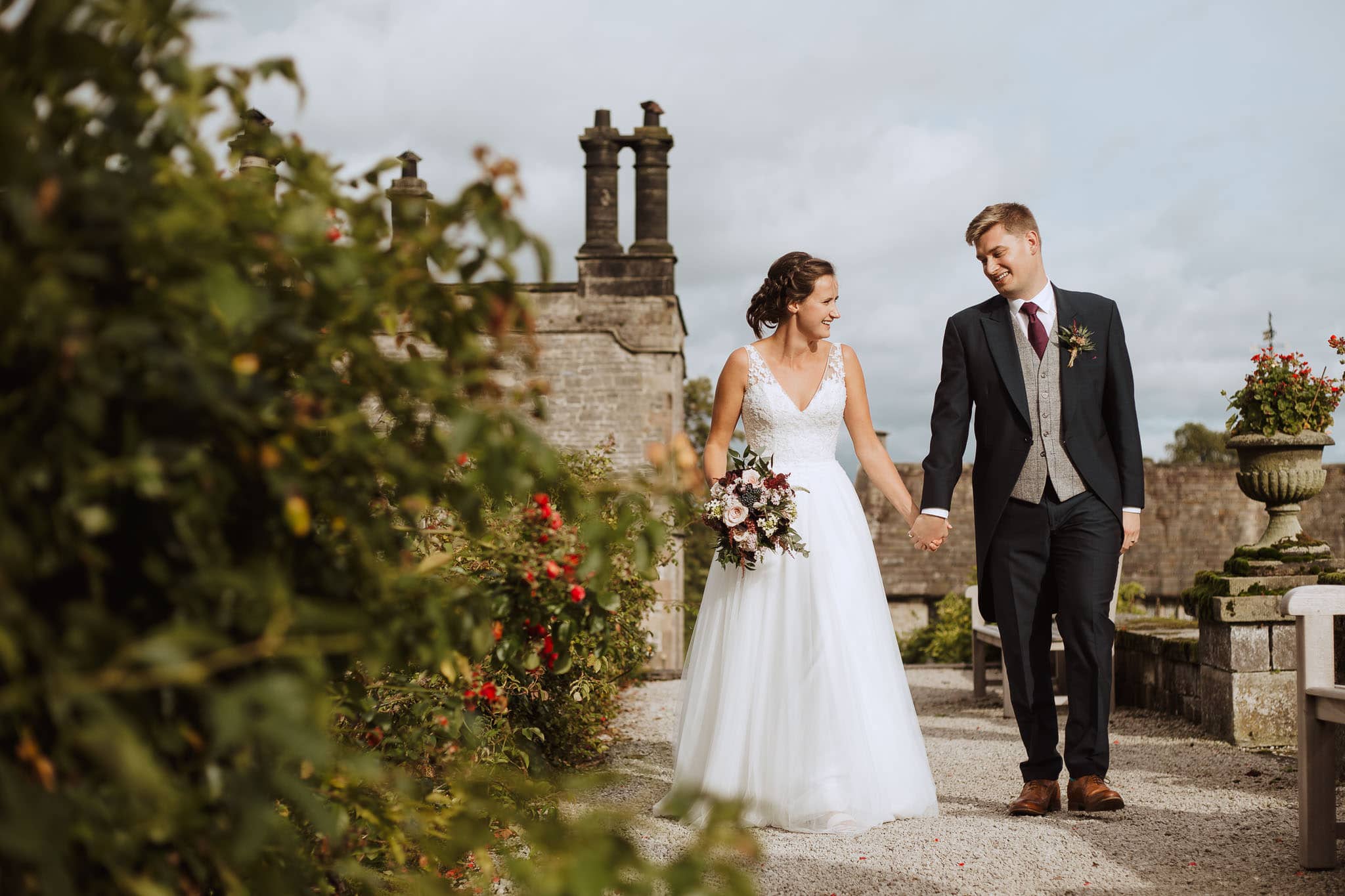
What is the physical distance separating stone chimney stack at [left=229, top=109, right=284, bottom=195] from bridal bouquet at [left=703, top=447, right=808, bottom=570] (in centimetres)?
317

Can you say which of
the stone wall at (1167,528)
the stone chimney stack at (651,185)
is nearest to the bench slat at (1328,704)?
the stone chimney stack at (651,185)

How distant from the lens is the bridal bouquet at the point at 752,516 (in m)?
4.79

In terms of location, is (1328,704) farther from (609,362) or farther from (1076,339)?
(609,362)

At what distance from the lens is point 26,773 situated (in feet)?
4.09

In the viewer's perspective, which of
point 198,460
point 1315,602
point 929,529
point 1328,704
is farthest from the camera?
point 929,529

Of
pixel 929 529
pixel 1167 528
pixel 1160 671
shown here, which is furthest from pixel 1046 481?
pixel 1167 528

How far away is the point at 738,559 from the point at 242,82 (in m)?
3.73

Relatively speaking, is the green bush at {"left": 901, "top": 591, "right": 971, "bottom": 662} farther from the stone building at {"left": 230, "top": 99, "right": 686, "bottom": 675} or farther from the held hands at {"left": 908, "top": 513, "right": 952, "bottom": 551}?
the held hands at {"left": 908, "top": 513, "right": 952, "bottom": 551}

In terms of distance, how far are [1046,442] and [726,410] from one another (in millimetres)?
1480

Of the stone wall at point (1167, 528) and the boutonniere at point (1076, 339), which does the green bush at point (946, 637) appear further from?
the boutonniere at point (1076, 339)

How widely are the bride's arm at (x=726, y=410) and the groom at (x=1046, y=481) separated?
968 millimetres

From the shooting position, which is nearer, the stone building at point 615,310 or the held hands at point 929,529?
the held hands at point 929,529

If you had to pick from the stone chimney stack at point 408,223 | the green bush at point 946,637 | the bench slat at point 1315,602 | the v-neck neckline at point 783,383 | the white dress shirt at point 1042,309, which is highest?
the white dress shirt at point 1042,309

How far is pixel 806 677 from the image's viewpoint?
188 inches
